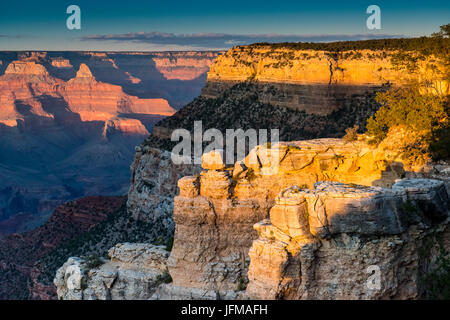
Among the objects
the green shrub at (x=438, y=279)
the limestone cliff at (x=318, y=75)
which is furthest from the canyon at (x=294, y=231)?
the limestone cliff at (x=318, y=75)

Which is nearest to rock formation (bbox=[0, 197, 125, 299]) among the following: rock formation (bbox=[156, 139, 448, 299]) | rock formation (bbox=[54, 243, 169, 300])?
rock formation (bbox=[54, 243, 169, 300])

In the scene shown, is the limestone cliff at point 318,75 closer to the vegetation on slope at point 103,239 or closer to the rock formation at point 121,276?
the vegetation on slope at point 103,239

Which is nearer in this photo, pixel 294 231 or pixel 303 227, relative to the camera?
pixel 303 227

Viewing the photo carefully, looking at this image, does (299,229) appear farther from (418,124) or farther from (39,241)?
(39,241)

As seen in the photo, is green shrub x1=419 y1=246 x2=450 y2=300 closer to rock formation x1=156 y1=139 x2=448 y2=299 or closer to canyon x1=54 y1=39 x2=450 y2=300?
canyon x1=54 y1=39 x2=450 y2=300

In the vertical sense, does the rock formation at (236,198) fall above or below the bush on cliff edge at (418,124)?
below

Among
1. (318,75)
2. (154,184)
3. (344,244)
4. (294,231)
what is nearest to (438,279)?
(344,244)

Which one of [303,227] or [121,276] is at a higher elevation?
[303,227]

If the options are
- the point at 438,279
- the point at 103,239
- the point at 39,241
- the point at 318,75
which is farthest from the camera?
the point at 39,241

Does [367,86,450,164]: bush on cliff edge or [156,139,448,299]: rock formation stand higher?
[367,86,450,164]: bush on cliff edge

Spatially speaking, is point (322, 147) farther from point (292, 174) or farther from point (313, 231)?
point (313, 231)

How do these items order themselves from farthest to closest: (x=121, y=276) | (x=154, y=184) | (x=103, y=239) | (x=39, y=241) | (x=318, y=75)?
1. (x=39, y=241)
2. (x=154, y=184)
3. (x=318, y=75)
4. (x=103, y=239)
5. (x=121, y=276)
